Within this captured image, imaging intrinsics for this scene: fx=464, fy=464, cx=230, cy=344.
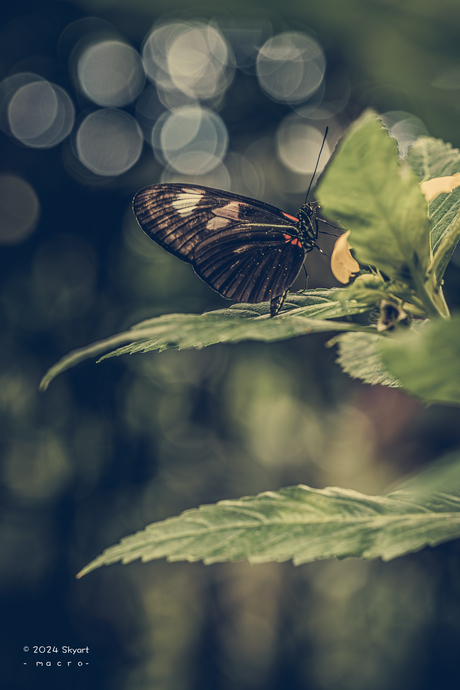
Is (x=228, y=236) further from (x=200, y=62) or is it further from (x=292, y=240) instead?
(x=200, y=62)

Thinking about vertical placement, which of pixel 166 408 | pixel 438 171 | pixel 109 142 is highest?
pixel 109 142

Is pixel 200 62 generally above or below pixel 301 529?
above

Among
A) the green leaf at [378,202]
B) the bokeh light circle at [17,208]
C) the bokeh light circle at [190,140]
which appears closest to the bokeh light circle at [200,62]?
the bokeh light circle at [190,140]

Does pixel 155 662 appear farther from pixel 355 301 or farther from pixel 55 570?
pixel 355 301

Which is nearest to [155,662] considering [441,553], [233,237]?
[441,553]

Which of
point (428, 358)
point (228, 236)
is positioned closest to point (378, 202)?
point (428, 358)

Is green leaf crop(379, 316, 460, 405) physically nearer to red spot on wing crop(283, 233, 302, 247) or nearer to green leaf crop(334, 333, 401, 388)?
green leaf crop(334, 333, 401, 388)

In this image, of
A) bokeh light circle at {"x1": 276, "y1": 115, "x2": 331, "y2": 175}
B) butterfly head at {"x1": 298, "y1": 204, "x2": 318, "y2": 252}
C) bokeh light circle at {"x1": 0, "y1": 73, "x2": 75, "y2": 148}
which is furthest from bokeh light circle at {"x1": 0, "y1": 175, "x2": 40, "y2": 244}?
butterfly head at {"x1": 298, "y1": 204, "x2": 318, "y2": 252}
